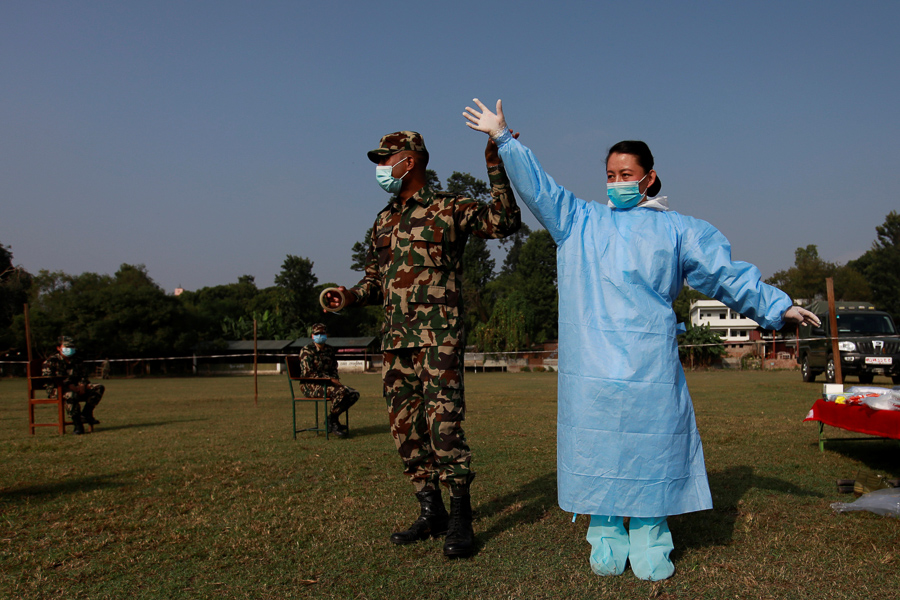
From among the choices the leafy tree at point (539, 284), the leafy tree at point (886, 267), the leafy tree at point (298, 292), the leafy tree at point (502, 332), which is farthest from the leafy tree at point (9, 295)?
the leafy tree at point (886, 267)

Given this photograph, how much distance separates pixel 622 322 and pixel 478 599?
4.14 ft

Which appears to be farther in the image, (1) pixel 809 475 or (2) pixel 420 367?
(1) pixel 809 475

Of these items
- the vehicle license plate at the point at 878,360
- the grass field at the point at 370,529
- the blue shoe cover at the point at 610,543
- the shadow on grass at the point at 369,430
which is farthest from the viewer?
the vehicle license plate at the point at 878,360

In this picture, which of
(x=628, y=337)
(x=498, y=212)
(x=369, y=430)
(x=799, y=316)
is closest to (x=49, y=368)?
(x=369, y=430)

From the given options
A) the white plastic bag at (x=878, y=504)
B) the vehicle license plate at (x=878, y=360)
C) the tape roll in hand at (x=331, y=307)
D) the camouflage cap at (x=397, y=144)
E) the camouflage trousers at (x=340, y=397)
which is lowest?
the white plastic bag at (x=878, y=504)

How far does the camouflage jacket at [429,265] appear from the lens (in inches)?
130

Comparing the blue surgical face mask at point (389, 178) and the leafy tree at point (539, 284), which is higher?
the leafy tree at point (539, 284)

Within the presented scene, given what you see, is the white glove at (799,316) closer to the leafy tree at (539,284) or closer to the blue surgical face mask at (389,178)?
the blue surgical face mask at (389,178)

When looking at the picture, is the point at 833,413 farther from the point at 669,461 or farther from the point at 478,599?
the point at 478,599

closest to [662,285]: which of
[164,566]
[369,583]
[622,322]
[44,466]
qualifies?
[622,322]

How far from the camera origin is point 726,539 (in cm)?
326

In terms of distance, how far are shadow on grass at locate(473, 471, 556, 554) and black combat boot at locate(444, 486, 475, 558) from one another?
10cm

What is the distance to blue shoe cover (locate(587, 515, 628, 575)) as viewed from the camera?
9.11ft

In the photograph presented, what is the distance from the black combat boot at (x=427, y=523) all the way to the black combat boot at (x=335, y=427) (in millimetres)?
4724
